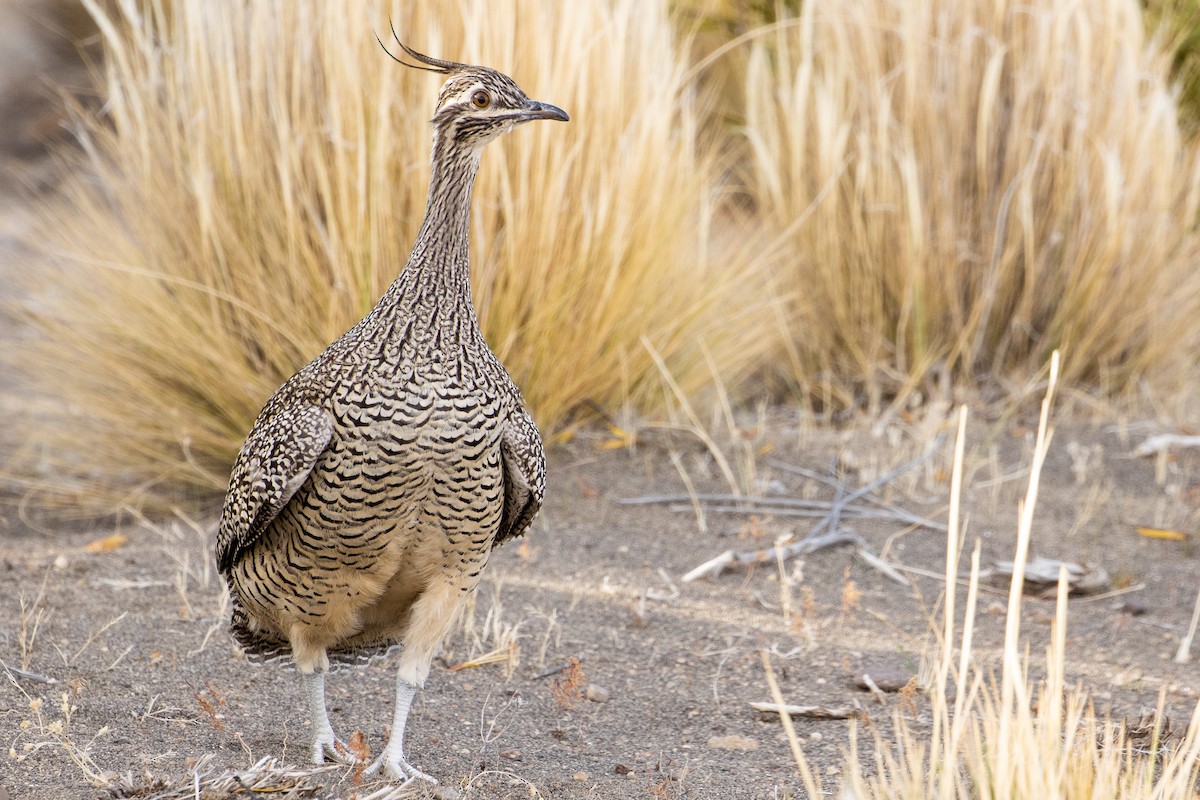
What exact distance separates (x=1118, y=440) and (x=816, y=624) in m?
2.22

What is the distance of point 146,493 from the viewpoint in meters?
5.23

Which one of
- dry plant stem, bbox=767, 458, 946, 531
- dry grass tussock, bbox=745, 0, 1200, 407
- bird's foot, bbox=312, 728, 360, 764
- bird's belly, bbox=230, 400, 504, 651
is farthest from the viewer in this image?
dry grass tussock, bbox=745, 0, 1200, 407

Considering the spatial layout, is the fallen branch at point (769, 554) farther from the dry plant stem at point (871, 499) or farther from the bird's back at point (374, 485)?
the bird's back at point (374, 485)

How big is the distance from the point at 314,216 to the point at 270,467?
6.61 feet

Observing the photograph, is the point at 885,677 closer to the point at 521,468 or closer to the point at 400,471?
the point at 521,468

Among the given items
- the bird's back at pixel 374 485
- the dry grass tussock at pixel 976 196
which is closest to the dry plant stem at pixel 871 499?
the dry grass tussock at pixel 976 196

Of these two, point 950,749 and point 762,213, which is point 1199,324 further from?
point 950,749

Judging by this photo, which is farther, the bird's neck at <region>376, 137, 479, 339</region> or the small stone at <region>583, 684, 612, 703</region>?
the small stone at <region>583, 684, 612, 703</region>

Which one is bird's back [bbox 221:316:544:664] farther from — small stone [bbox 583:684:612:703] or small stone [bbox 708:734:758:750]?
small stone [bbox 708:734:758:750]

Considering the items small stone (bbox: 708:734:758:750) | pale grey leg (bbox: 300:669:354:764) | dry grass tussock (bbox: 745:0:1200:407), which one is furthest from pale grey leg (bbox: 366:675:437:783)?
dry grass tussock (bbox: 745:0:1200:407)

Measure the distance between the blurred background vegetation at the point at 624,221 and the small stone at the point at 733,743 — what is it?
186 centimetres

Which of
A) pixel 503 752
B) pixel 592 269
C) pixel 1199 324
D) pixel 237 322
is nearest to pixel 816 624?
pixel 503 752

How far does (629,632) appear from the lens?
4.08 metres

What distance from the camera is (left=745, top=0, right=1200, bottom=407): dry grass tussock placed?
5.84m
